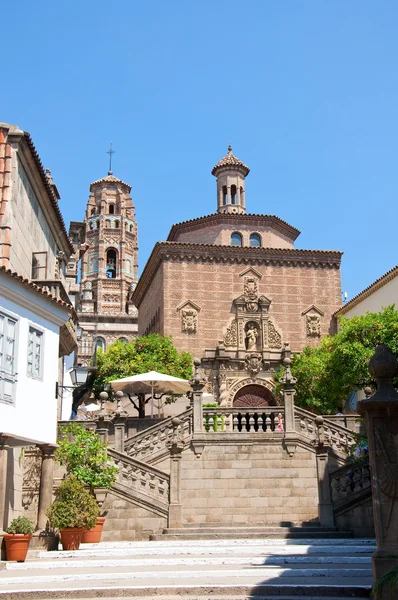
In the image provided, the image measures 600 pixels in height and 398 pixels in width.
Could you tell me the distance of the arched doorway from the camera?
34969 mm

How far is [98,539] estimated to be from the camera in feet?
55.9

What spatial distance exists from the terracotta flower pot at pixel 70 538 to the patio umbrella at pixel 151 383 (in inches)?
387

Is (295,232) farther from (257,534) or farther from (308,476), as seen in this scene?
(257,534)

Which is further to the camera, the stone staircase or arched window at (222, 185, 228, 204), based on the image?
arched window at (222, 185, 228, 204)

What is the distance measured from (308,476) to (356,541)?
4788 millimetres

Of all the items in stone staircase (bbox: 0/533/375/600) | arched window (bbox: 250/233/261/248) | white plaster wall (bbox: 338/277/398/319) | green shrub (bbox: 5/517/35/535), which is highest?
arched window (bbox: 250/233/261/248)

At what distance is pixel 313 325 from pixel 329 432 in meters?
16.5

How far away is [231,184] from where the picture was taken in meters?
44.8

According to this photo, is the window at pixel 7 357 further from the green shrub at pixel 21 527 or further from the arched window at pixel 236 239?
the arched window at pixel 236 239

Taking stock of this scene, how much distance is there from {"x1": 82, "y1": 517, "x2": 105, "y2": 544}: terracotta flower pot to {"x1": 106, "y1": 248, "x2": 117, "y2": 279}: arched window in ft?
211

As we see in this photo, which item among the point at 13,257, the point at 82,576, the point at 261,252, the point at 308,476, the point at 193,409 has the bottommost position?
the point at 82,576

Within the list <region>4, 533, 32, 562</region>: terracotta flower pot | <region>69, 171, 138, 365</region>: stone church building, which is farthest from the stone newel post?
<region>69, 171, 138, 365</region>: stone church building

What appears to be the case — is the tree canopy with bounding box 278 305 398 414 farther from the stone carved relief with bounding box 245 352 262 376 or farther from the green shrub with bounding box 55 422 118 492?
the green shrub with bounding box 55 422 118 492

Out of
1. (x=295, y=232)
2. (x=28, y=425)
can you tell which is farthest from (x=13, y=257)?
(x=295, y=232)
